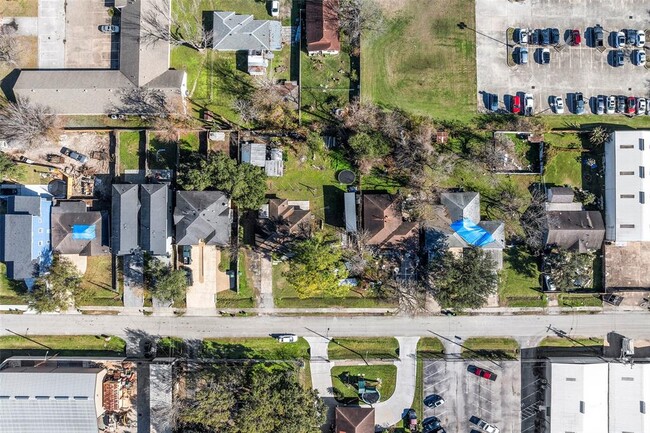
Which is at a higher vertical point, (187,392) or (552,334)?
(552,334)

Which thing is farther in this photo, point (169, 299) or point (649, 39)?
point (649, 39)

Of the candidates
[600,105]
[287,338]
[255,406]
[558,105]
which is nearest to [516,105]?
[558,105]

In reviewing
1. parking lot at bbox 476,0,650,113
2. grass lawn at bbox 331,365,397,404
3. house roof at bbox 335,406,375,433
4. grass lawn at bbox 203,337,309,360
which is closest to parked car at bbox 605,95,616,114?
parking lot at bbox 476,0,650,113

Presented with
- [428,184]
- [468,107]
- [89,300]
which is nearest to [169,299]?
[89,300]

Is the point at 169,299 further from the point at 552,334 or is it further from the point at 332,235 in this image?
the point at 552,334

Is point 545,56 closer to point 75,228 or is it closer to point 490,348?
point 490,348

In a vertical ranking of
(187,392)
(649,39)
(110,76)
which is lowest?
(187,392)

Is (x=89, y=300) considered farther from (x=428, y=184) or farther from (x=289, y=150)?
(x=428, y=184)

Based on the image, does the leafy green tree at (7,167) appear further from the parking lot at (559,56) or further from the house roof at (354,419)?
the parking lot at (559,56)
